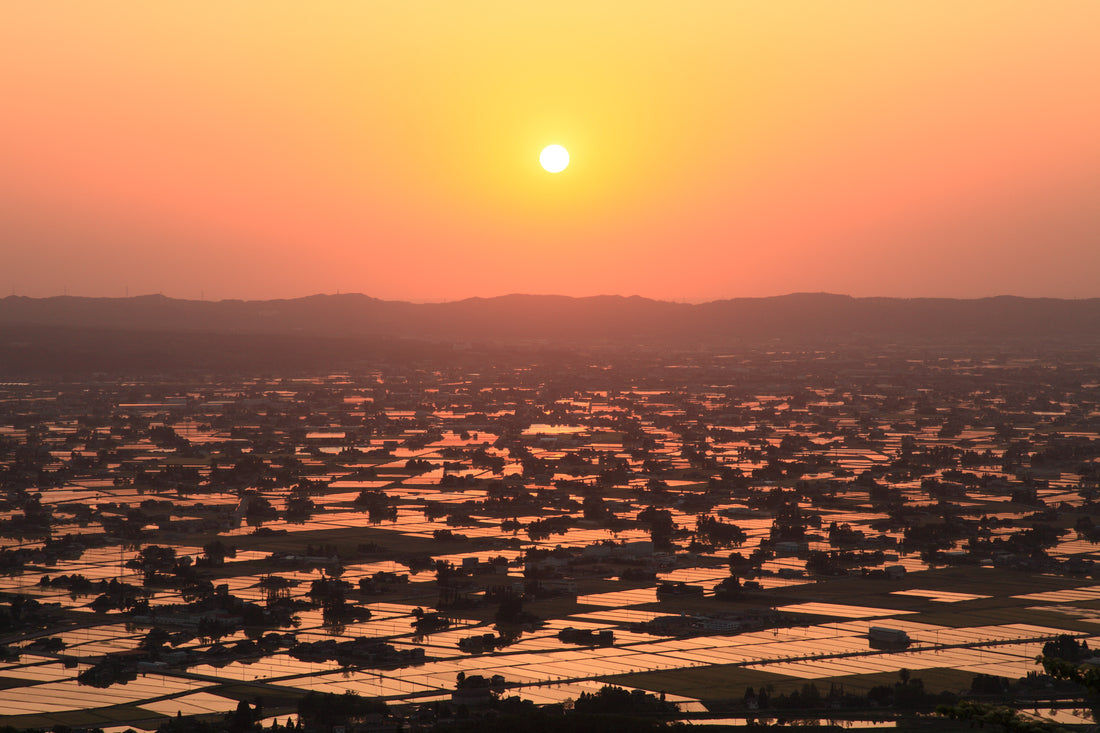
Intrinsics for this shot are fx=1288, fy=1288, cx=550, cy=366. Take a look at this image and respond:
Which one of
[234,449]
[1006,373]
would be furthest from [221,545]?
[1006,373]

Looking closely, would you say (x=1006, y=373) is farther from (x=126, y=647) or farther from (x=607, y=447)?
(x=126, y=647)

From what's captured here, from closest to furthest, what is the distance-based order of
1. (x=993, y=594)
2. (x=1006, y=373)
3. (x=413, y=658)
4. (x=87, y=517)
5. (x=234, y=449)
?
1. (x=413, y=658)
2. (x=993, y=594)
3. (x=87, y=517)
4. (x=234, y=449)
5. (x=1006, y=373)

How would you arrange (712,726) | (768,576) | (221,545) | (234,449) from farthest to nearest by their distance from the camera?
(234,449)
(221,545)
(768,576)
(712,726)

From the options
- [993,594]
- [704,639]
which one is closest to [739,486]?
[993,594]

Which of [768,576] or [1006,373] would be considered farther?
[1006,373]

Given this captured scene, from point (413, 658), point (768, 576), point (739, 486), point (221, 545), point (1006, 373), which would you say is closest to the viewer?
point (413, 658)

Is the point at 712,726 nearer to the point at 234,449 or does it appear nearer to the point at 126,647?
the point at 126,647
